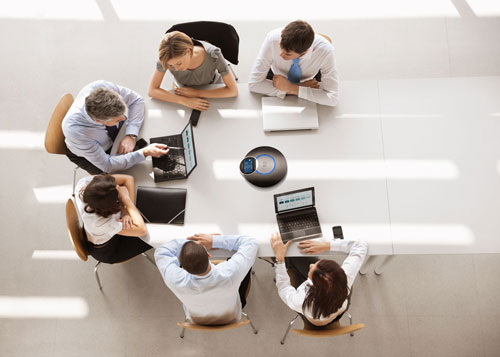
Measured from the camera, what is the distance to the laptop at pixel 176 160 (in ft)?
6.79

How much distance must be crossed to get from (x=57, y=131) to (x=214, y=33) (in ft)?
3.65

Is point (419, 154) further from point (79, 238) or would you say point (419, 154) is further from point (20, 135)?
point (20, 135)

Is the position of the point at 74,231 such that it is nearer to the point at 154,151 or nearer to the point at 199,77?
the point at 154,151

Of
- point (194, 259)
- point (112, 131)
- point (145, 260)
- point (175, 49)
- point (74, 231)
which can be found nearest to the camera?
point (194, 259)

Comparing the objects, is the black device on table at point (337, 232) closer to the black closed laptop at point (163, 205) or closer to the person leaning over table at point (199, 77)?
the black closed laptop at point (163, 205)

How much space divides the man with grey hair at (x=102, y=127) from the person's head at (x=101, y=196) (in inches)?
8.5

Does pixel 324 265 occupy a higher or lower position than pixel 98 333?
higher

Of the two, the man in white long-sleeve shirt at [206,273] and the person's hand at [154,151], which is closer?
the man in white long-sleeve shirt at [206,273]

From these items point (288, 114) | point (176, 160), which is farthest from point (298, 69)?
point (176, 160)

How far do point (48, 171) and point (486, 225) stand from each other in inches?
120

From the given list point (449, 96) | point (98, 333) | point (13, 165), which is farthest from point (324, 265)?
point (13, 165)

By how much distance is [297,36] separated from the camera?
73.8 inches

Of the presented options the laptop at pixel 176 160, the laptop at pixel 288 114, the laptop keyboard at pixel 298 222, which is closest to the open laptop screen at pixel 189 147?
the laptop at pixel 176 160

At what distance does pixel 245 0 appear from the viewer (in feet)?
10.8
